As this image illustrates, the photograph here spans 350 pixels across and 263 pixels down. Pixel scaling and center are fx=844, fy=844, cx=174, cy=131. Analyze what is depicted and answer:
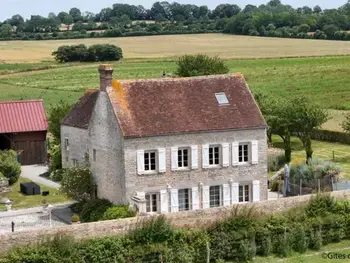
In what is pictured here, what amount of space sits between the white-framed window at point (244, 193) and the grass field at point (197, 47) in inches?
3414

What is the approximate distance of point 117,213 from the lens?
132 feet

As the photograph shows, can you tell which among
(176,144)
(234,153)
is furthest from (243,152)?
(176,144)

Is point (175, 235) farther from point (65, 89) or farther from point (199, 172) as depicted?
point (65, 89)

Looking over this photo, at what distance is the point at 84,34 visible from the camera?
181 metres

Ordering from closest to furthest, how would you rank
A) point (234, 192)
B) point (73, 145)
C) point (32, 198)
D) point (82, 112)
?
point (234, 192) → point (32, 198) → point (73, 145) → point (82, 112)

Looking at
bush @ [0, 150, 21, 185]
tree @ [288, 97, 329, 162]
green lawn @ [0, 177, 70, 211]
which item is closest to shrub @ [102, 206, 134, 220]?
green lawn @ [0, 177, 70, 211]

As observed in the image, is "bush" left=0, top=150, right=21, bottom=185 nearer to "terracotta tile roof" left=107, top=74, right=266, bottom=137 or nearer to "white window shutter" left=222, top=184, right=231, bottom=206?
"terracotta tile roof" left=107, top=74, right=266, bottom=137

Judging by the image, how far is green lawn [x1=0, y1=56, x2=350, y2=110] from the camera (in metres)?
91.2

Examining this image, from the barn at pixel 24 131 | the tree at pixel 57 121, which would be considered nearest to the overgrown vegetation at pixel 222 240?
the tree at pixel 57 121

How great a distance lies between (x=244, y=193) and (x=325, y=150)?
18994 mm

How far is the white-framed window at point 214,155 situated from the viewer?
43594 millimetres

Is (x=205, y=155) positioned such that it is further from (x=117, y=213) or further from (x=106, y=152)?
(x=117, y=213)

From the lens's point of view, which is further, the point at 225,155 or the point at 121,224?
the point at 225,155

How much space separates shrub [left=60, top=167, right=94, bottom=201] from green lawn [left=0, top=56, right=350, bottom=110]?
42.2 metres
